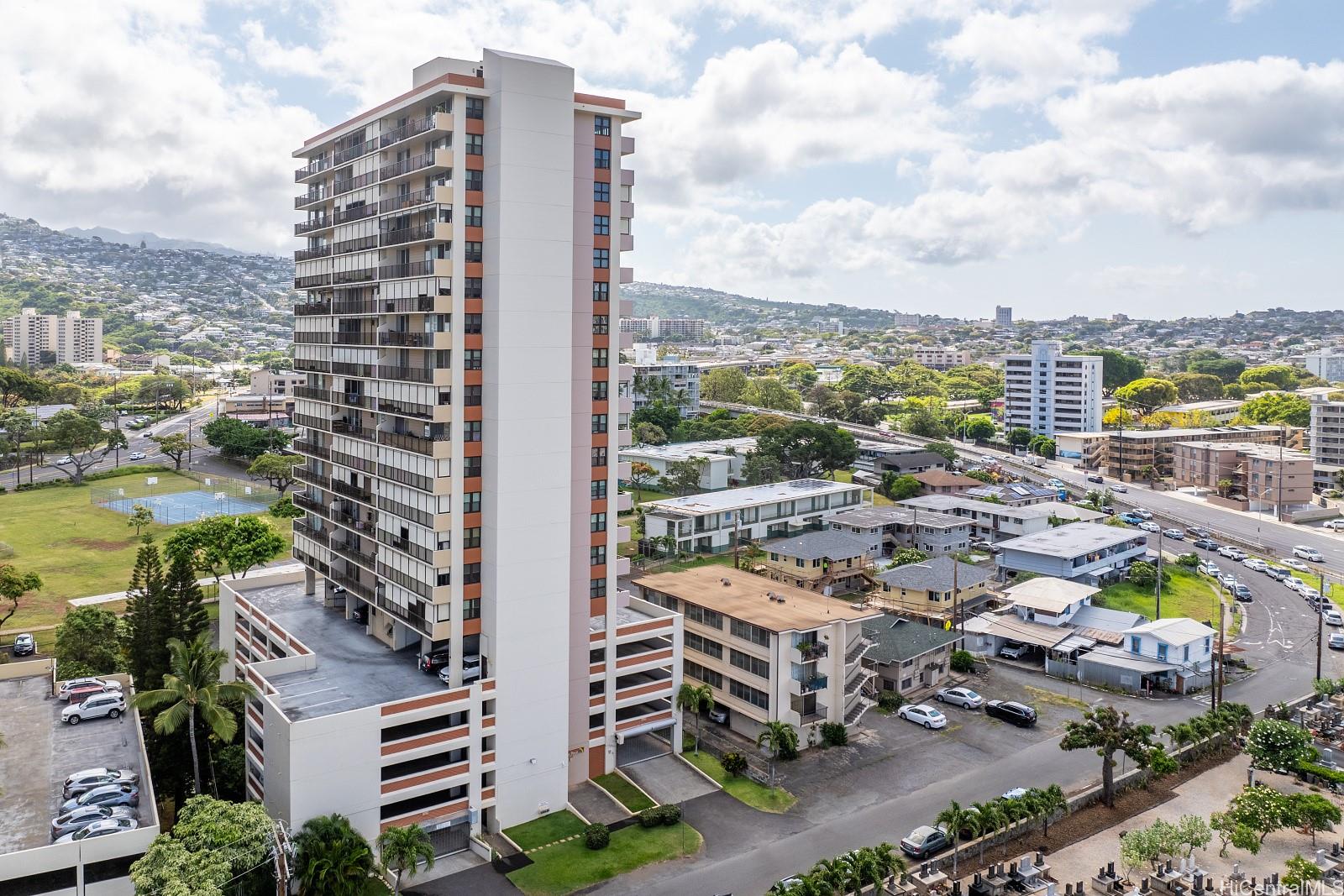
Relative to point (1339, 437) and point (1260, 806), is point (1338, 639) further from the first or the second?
point (1339, 437)

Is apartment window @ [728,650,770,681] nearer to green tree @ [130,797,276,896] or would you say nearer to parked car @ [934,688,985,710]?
parked car @ [934,688,985,710]

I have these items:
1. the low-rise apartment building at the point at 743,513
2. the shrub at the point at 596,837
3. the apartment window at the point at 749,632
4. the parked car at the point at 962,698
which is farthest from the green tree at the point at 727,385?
the shrub at the point at 596,837

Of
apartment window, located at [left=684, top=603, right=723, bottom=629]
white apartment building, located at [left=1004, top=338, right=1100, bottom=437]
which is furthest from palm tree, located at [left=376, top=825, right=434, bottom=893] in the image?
white apartment building, located at [left=1004, top=338, right=1100, bottom=437]

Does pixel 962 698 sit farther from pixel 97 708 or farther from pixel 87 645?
pixel 87 645

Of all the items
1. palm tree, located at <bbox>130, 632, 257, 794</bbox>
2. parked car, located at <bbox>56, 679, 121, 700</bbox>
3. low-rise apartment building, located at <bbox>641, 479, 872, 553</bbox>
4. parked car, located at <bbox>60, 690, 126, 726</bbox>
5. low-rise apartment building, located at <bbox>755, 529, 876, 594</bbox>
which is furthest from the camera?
low-rise apartment building, located at <bbox>641, 479, 872, 553</bbox>

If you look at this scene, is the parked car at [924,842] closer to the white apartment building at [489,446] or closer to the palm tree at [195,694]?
the white apartment building at [489,446]

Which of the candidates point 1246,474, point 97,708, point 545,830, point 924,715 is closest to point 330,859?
point 545,830
